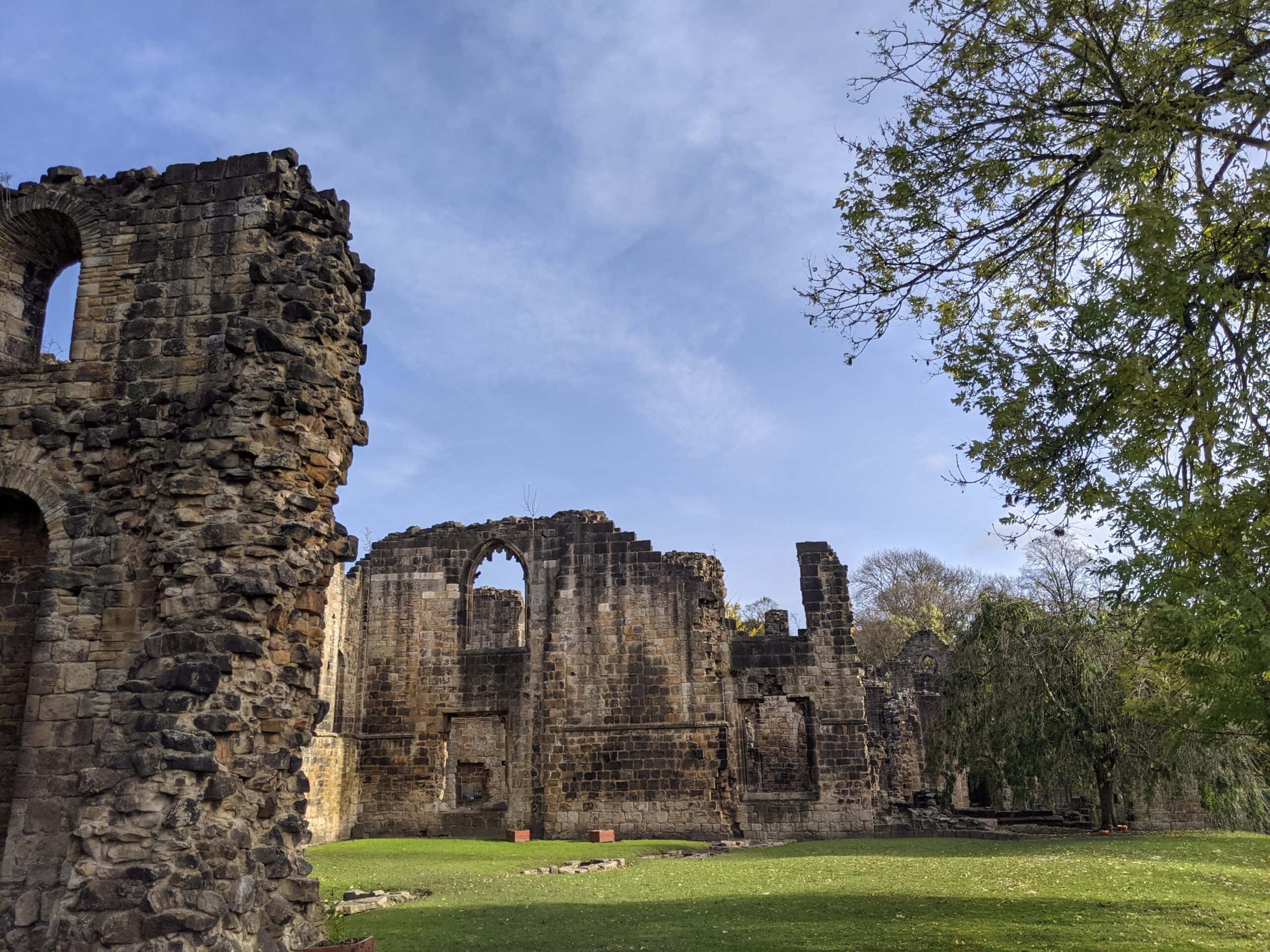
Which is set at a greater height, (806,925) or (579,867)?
(806,925)

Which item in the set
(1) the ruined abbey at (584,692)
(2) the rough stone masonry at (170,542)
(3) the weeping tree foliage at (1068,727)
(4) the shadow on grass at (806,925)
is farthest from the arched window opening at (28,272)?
(3) the weeping tree foliage at (1068,727)

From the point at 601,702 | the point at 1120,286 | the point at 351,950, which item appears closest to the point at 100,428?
the point at 351,950

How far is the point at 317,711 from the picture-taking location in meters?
7.58

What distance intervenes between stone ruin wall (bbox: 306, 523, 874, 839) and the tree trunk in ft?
15.2

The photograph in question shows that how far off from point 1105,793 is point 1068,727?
7.42 ft

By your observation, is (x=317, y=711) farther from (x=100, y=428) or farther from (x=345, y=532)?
(x=100, y=428)

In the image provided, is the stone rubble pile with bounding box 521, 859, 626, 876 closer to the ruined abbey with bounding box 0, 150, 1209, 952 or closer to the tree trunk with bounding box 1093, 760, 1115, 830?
the ruined abbey with bounding box 0, 150, 1209, 952

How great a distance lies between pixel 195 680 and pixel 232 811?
0.93m

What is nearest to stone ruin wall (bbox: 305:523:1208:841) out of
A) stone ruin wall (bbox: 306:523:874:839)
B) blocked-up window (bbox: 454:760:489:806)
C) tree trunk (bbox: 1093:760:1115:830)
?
stone ruin wall (bbox: 306:523:874:839)

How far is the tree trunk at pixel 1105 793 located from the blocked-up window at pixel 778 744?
27.1 ft

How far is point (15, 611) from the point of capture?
7.82 metres

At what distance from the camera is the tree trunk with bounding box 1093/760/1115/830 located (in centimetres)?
1928

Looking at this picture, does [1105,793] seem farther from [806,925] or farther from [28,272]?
[28,272]

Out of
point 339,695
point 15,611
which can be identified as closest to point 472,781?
point 339,695
